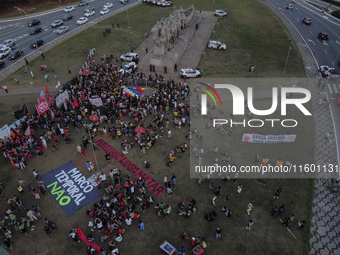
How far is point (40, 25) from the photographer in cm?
6950

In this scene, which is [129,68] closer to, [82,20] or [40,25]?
[82,20]

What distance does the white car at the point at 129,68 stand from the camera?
46.6 metres

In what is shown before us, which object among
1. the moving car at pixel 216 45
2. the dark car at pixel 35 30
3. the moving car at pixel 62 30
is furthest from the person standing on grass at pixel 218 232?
the dark car at pixel 35 30

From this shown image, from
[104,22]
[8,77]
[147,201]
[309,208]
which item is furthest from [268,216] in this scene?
[104,22]

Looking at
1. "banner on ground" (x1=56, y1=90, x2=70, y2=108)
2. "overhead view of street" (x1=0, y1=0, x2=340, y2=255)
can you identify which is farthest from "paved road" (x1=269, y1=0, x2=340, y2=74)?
"banner on ground" (x1=56, y1=90, x2=70, y2=108)

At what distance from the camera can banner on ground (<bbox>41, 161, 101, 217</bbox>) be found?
2639 centimetres

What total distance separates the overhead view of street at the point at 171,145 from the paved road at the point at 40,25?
0.85m

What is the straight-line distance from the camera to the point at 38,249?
897 inches

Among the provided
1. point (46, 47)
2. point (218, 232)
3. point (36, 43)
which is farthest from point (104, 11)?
point (218, 232)

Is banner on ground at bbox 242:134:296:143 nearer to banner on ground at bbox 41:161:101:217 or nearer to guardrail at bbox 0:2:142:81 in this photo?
banner on ground at bbox 41:161:101:217

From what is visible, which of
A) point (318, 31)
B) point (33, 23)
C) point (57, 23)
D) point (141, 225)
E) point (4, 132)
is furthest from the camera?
point (33, 23)

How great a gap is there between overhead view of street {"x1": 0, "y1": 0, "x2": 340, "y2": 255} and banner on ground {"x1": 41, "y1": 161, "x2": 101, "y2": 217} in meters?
0.13

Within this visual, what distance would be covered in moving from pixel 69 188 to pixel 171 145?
1215 cm

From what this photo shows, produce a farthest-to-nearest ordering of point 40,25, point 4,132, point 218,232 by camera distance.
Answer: point 40,25 → point 4,132 → point 218,232
